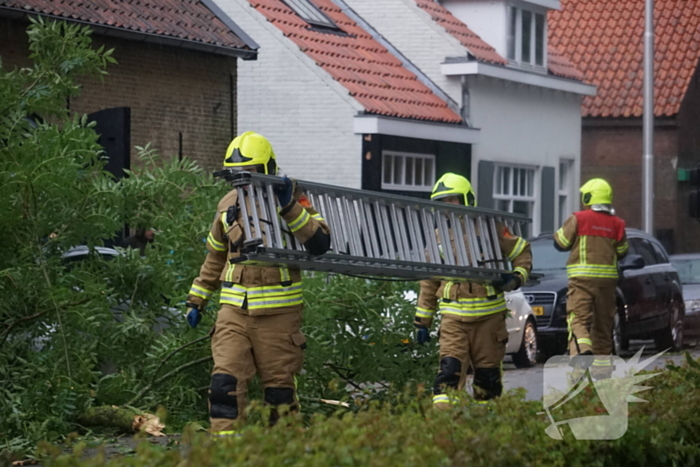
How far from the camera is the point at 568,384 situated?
659 centimetres

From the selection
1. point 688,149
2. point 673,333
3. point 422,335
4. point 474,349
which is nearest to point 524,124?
point 688,149

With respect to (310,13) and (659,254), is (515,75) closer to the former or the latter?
(310,13)

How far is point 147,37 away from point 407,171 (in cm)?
743

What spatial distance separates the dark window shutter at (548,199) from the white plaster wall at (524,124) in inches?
7.8

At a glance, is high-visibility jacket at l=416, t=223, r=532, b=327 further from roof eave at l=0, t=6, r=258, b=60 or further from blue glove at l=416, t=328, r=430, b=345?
roof eave at l=0, t=6, r=258, b=60

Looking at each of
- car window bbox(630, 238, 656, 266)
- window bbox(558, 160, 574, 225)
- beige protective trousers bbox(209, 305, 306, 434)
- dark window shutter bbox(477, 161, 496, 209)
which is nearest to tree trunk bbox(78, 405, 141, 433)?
beige protective trousers bbox(209, 305, 306, 434)

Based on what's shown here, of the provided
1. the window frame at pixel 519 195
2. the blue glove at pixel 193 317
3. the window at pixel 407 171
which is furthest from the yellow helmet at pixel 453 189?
the window frame at pixel 519 195

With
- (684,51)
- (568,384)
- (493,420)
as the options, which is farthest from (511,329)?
(684,51)

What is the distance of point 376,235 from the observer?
7.64 meters

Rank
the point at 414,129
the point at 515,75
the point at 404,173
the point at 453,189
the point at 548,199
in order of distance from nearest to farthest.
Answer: the point at 453,189, the point at 414,129, the point at 404,173, the point at 515,75, the point at 548,199

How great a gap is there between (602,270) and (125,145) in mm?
7171

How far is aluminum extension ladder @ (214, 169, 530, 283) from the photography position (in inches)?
268

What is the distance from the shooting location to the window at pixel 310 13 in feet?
80.3

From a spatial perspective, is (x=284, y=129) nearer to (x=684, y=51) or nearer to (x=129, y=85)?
(x=129, y=85)
